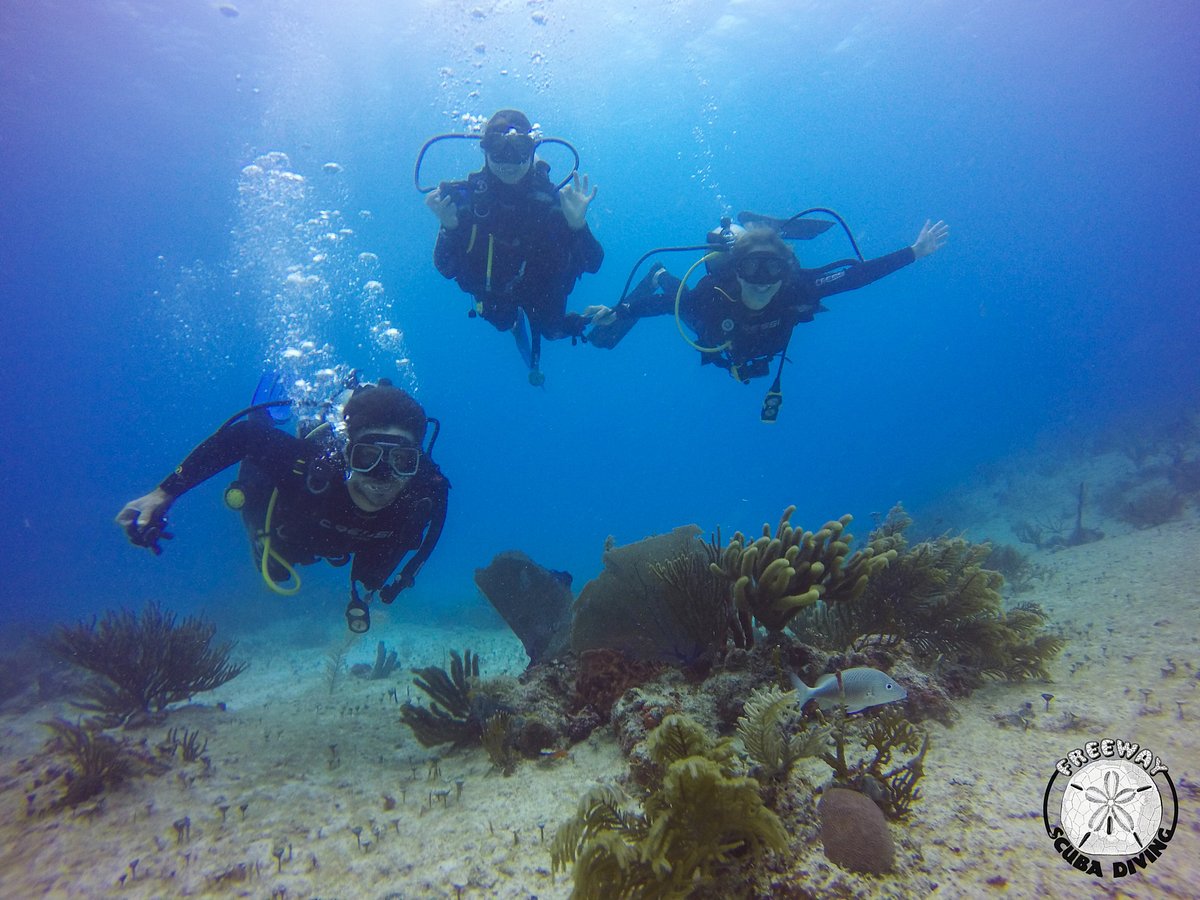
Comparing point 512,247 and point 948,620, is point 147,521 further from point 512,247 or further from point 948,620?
point 948,620

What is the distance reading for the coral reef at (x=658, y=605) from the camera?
3744 mm

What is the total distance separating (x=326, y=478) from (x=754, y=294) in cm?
585

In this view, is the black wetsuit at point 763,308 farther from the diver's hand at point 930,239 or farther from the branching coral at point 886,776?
the branching coral at point 886,776

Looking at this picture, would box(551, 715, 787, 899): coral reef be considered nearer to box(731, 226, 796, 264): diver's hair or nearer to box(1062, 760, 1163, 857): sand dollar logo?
box(1062, 760, 1163, 857): sand dollar logo

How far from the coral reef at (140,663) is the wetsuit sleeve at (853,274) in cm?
964

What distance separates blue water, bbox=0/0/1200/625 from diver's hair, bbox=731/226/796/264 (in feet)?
62.8

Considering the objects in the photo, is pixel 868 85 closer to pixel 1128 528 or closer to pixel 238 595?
pixel 1128 528

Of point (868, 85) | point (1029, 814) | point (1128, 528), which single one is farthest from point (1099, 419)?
point (1029, 814)

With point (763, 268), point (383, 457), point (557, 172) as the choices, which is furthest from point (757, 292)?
point (557, 172)

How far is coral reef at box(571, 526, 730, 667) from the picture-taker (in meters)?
3.74

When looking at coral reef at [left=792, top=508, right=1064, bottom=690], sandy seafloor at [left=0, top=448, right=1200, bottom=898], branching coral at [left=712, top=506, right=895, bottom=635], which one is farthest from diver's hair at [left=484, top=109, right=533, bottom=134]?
sandy seafloor at [left=0, top=448, right=1200, bottom=898]

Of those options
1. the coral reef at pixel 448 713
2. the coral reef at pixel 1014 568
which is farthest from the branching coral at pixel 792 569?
the coral reef at pixel 1014 568

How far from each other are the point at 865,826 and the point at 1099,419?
3756cm

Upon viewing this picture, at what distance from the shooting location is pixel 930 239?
756 cm
